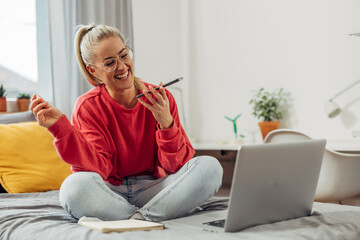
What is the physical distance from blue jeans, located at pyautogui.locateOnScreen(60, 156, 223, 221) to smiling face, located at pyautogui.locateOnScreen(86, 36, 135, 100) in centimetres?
38

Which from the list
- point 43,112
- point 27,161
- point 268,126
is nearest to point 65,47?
point 27,161

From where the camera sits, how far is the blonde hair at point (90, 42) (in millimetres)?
1598

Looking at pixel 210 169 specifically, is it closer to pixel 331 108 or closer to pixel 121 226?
pixel 121 226

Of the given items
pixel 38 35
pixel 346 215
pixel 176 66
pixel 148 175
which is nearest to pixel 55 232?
pixel 148 175

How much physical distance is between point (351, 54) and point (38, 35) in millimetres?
2083

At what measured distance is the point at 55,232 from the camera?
3.81ft

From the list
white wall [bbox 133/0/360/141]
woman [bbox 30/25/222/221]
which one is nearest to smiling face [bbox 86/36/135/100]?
woman [bbox 30/25/222/221]

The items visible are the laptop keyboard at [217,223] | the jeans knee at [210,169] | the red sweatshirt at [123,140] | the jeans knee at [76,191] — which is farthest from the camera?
the red sweatshirt at [123,140]

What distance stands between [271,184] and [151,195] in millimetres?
525

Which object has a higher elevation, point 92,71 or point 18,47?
point 18,47

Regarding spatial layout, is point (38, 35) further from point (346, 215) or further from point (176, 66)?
point (346, 215)

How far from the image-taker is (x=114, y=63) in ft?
5.14

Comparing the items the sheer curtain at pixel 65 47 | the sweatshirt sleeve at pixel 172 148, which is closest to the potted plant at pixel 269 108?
the sheer curtain at pixel 65 47

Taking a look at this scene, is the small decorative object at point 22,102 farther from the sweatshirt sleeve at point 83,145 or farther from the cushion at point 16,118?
the sweatshirt sleeve at point 83,145
